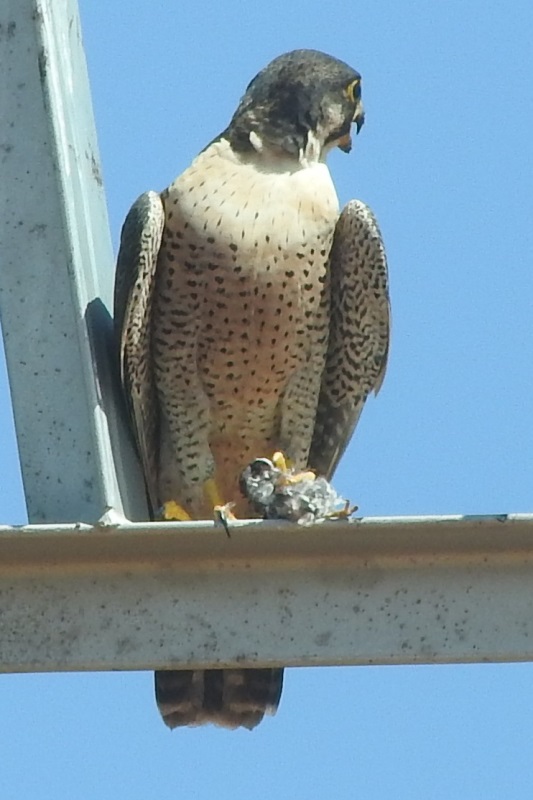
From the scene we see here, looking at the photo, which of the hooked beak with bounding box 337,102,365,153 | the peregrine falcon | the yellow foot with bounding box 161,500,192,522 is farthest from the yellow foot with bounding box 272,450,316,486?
the hooked beak with bounding box 337,102,365,153

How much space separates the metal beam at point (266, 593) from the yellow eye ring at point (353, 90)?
9.51 feet

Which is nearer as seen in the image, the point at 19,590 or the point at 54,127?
the point at 19,590

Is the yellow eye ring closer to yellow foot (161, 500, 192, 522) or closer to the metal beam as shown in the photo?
yellow foot (161, 500, 192, 522)

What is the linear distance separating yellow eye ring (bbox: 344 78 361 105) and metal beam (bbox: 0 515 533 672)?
9.51ft

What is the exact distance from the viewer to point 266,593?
434 centimetres

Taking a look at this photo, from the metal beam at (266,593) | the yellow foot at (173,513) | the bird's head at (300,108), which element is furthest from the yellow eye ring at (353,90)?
the metal beam at (266,593)

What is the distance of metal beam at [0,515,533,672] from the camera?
13.9ft

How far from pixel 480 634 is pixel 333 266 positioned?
259cm

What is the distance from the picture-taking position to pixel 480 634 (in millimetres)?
4254

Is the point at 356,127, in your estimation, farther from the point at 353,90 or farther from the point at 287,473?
the point at 287,473

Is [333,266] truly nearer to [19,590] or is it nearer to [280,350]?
[280,350]

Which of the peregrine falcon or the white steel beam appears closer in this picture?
the white steel beam

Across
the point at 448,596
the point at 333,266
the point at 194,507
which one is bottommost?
the point at 194,507

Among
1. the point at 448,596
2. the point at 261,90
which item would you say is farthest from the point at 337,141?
the point at 448,596
